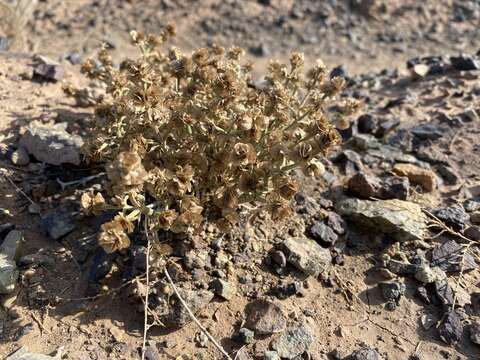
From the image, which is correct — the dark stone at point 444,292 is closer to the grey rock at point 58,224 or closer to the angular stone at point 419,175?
the angular stone at point 419,175

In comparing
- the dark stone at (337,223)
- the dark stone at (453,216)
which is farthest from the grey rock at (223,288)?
the dark stone at (453,216)

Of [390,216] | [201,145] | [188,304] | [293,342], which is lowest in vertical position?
[293,342]

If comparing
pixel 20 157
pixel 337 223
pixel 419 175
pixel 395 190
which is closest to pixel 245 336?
pixel 337 223

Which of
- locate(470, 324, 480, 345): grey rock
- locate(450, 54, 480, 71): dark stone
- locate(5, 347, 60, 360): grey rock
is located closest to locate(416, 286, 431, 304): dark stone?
locate(470, 324, 480, 345): grey rock

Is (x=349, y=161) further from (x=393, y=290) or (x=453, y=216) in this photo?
(x=393, y=290)

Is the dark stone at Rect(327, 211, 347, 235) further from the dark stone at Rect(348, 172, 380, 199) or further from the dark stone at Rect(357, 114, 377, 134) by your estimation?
the dark stone at Rect(357, 114, 377, 134)

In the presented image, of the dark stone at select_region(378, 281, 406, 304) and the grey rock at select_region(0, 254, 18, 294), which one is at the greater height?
the grey rock at select_region(0, 254, 18, 294)

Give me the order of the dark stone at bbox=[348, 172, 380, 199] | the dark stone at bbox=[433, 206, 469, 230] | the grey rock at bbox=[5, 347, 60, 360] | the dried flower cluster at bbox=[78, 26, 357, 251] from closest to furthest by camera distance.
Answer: the grey rock at bbox=[5, 347, 60, 360], the dried flower cluster at bbox=[78, 26, 357, 251], the dark stone at bbox=[433, 206, 469, 230], the dark stone at bbox=[348, 172, 380, 199]
